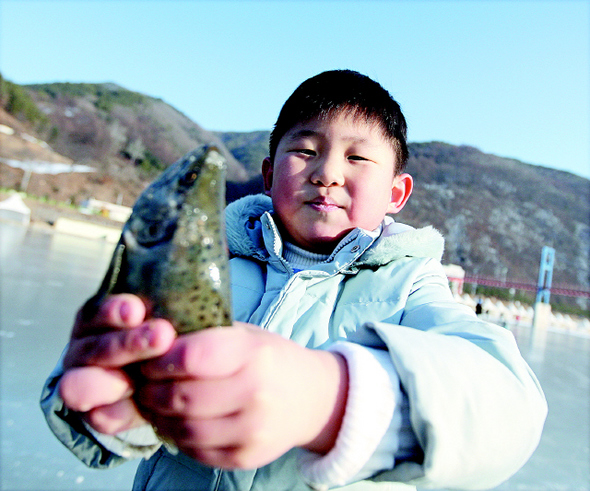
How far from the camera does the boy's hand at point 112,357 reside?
586 millimetres

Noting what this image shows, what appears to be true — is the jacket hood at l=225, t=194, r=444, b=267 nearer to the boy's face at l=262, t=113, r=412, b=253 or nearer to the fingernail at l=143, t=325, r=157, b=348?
the boy's face at l=262, t=113, r=412, b=253

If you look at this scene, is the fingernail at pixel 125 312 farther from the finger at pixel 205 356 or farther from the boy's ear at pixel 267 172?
the boy's ear at pixel 267 172

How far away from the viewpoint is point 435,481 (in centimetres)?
71

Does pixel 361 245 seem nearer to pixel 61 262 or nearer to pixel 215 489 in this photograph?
pixel 215 489

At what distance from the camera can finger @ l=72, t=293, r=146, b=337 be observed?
0.61 m

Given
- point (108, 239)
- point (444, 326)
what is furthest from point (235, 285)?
point (108, 239)

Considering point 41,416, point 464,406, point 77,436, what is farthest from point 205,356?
point 41,416

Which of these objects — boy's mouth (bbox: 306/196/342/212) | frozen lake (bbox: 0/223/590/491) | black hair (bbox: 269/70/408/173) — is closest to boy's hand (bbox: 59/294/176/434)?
boy's mouth (bbox: 306/196/342/212)

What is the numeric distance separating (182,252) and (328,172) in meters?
0.76

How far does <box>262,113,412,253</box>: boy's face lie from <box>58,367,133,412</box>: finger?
0.86 m

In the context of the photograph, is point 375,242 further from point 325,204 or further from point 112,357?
point 112,357

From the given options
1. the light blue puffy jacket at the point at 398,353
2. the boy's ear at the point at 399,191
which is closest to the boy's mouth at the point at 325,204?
the light blue puffy jacket at the point at 398,353

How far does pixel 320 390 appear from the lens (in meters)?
0.67

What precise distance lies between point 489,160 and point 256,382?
A: 8702cm
